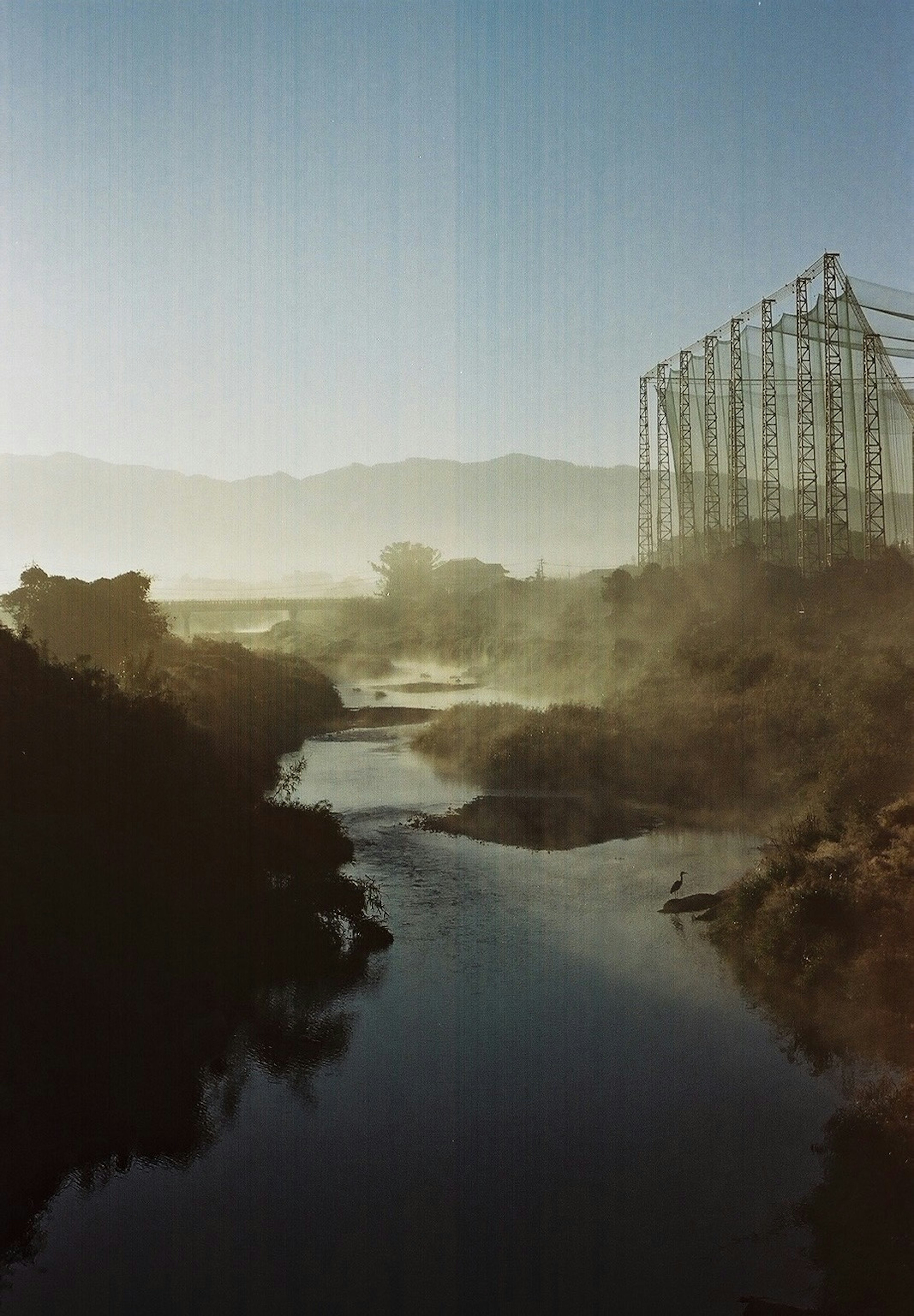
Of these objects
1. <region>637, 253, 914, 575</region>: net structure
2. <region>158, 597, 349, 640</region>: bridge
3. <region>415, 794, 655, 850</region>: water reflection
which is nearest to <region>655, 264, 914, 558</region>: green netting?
<region>637, 253, 914, 575</region>: net structure

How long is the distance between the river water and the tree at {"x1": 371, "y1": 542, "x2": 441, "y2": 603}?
117m

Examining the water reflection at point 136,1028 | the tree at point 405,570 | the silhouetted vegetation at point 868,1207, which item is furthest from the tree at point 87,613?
the tree at point 405,570

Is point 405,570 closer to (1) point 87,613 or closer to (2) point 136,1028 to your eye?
(1) point 87,613

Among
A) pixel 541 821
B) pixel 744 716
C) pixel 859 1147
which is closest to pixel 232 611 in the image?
pixel 744 716

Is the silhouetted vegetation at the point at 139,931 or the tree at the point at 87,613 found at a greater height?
the tree at the point at 87,613

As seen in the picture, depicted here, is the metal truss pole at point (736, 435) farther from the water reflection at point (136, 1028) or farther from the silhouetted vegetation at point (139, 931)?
the water reflection at point (136, 1028)

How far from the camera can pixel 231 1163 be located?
17094mm

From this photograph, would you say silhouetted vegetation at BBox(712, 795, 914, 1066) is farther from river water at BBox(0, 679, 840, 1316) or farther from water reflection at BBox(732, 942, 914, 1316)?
river water at BBox(0, 679, 840, 1316)

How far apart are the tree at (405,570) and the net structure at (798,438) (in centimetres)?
5923

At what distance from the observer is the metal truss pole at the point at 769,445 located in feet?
195

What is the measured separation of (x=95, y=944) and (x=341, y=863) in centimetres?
1033

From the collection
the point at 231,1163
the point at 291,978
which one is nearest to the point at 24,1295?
the point at 231,1163

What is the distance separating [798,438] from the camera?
192 ft

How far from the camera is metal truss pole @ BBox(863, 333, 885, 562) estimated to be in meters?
52.5
